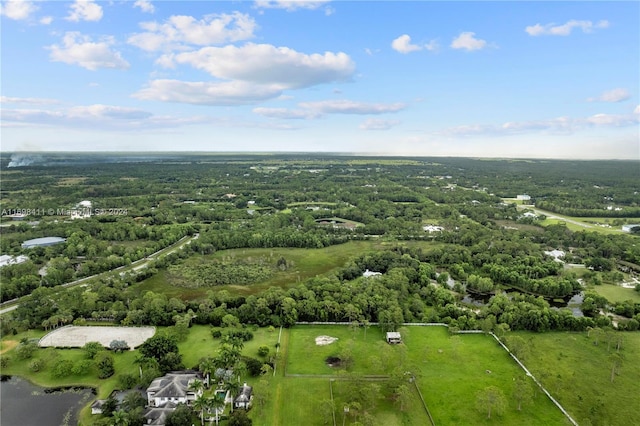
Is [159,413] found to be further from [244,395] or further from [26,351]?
[26,351]

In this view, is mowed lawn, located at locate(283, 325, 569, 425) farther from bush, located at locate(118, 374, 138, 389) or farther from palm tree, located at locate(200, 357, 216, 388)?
bush, located at locate(118, 374, 138, 389)

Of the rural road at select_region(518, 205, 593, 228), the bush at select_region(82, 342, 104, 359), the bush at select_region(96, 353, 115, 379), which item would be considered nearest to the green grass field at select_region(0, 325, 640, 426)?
the bush at select_region(96, 353, 115, 379)

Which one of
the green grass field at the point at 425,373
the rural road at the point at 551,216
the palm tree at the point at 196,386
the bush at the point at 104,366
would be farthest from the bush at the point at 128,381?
the rural road at the point at 551,216

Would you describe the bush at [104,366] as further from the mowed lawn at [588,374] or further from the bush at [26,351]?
the mowed lawn at [588,374]

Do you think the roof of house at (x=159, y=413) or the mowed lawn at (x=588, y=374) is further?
the mowed lawn at (x=588, y=374)

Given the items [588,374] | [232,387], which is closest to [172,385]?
[232,387]

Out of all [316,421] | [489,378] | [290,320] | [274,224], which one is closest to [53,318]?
[290,320]
